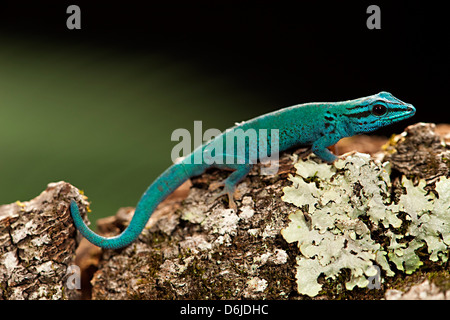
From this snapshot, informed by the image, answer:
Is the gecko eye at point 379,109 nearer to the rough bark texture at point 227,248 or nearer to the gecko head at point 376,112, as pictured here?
the gecko head at point 376,112

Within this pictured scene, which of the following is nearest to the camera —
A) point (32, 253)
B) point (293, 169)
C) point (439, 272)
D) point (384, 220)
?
point (439, 272)

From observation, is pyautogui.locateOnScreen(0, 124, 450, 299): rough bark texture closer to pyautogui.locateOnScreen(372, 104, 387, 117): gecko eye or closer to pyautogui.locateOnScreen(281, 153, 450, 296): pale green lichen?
pyautogui.locateOnScreen(281, 153, 450, 296): pale green lichen

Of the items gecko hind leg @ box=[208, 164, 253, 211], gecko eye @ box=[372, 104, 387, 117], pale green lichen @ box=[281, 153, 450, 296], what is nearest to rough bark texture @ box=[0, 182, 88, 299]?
gecko hind leg @ box=[208, 164, 253, 211]

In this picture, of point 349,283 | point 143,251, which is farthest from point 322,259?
point 143,251

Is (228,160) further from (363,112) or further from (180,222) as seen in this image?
(363,112)

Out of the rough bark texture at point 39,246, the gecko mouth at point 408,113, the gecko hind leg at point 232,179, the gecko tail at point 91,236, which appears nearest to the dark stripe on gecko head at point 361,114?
the gecko mouth at point 408,113

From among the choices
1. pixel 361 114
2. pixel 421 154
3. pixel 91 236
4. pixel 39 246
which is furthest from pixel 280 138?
pixel 39 246
